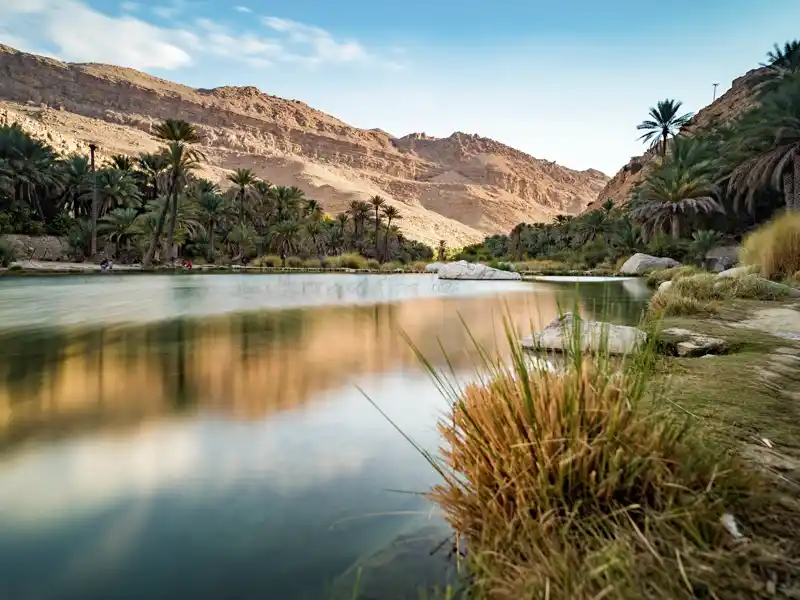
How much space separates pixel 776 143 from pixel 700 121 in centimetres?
4442

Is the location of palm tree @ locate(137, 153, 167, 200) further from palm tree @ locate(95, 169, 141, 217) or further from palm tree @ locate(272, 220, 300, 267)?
palm tree @ locate(272, 220, 300, 267)

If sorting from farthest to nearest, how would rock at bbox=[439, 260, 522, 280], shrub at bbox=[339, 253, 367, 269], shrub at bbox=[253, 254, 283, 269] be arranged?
shrub at bbox=[339, 253, 367, 269] → shrub at bbox=[253, 254, 283, 269] → rock at bbox=[439, 260, 522, 280]

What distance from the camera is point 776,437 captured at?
2029 mm

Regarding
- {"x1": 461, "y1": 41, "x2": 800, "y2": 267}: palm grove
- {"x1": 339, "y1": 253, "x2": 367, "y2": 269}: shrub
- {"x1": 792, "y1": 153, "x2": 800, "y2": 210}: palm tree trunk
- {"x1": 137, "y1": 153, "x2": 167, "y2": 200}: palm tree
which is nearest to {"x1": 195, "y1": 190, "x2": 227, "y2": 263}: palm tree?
{"x1": 137, "y1": 153, "x2": 167, "y2": 200}: palm tree

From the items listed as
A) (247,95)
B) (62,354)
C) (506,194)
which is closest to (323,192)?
(506,194)

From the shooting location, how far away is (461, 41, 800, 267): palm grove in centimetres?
2269

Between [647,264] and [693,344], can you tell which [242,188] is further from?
[693,344]

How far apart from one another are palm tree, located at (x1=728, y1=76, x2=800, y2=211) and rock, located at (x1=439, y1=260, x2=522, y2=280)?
1244cm

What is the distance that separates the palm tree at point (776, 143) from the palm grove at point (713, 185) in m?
0.03

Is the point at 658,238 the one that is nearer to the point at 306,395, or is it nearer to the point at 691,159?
the point at 691,159

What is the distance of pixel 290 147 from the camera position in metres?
159

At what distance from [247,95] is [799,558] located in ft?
688

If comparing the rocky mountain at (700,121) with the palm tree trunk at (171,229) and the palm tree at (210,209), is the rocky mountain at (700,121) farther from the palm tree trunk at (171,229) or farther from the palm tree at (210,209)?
the palm tree trunk at (171,229)

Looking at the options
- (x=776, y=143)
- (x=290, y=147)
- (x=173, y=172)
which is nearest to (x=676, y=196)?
(x=776, y=143)
